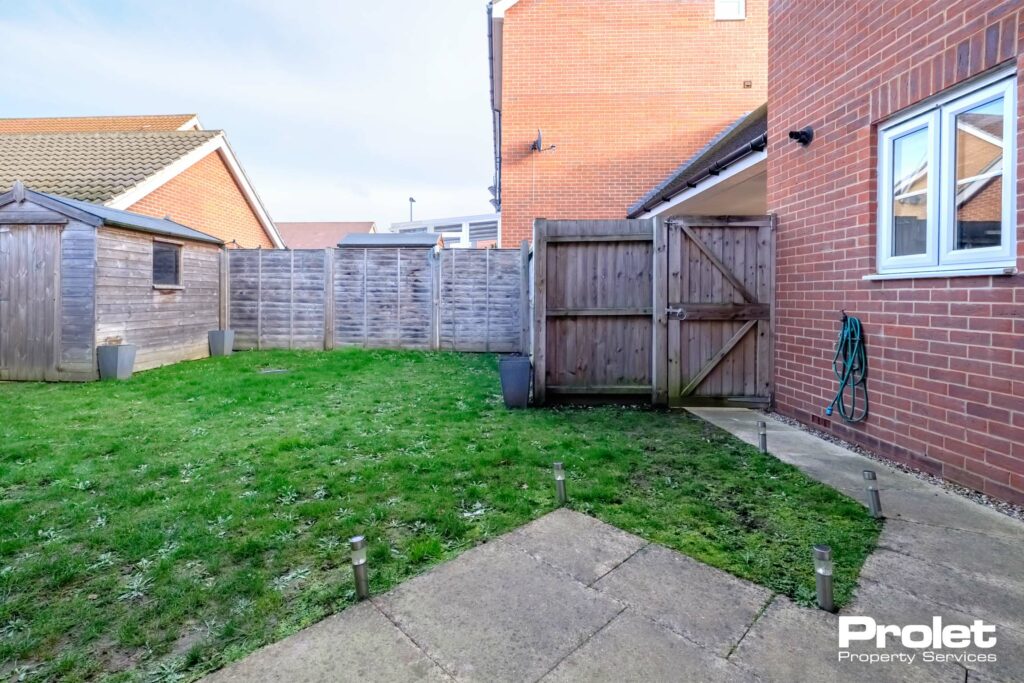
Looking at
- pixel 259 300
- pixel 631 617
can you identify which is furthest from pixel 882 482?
pixel 259 300

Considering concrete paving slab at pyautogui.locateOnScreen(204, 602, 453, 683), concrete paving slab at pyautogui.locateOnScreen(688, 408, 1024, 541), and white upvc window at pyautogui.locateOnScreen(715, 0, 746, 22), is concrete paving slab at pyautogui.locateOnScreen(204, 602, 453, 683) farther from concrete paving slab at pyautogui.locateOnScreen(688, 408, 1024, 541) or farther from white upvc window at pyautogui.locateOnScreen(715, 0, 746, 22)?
white upvc window at pyautogui.locateOnScreen(715, 0, 746, 22)

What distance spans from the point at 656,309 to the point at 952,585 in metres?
3.68

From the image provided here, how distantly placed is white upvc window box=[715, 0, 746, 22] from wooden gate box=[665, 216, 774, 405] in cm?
874

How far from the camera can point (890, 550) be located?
234 cm

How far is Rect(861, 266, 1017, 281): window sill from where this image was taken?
9.39 feet

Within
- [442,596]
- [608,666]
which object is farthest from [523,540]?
[608,666]

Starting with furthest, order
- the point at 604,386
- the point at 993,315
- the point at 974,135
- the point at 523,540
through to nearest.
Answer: the point at 604,386
the point at 974,135
the point at 993,315
the point at 523,540

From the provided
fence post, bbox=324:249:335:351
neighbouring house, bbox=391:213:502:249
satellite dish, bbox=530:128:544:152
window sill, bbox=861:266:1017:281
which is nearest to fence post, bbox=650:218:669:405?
window sill, bbox=861:266:1017:281

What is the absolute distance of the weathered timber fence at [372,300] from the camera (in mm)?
10625

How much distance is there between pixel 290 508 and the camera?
2.91 meters

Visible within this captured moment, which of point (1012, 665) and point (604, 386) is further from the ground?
point (604, 386)

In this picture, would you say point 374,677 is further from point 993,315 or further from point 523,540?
point 993,315

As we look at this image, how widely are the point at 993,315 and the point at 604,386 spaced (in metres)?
3.34

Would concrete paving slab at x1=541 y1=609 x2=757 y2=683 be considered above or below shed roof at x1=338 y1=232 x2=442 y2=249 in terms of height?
below
